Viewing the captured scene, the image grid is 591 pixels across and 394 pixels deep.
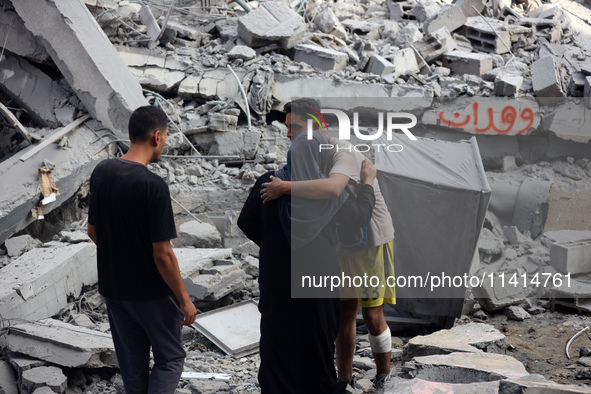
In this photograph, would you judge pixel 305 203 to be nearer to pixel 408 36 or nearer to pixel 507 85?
pixel 507 85

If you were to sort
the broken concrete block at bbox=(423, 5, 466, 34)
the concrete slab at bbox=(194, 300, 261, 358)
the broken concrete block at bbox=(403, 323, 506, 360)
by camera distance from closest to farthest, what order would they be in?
the broken concrete block at bbox=(403, 323, 506, 360), the concrete slab at bbox=(194, 300, 261, 358), the broken concrete block at bbox=(423, 5, 466, 34)

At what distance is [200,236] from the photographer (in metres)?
5.99

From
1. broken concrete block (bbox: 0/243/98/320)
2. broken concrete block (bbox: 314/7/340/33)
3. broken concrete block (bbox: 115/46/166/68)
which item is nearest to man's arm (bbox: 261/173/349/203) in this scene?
broken concrete block (bbox: 0/243/98/320)

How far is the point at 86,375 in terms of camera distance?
3705mm

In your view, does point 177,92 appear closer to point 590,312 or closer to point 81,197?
point 81,197

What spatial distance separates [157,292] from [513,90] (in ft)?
20.2

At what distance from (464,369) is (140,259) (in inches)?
73.5

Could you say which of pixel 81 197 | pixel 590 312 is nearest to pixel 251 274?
pixel 81 197

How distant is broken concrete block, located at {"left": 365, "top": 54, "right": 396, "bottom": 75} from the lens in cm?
779

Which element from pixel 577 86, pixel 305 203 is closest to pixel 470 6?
pixel 577 86

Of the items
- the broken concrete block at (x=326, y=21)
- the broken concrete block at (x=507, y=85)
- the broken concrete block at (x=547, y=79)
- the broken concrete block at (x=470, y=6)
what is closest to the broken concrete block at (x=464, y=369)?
the broken concrete block at (x=507, y=85)

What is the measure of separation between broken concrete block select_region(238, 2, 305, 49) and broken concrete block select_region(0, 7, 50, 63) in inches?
107

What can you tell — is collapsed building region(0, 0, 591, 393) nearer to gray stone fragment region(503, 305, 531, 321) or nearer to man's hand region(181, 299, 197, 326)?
gray stone fragment region(503, 305, 531, 321)

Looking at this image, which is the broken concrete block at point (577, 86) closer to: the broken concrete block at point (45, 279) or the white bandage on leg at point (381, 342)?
the white bandage on leg at point (381, 342)
